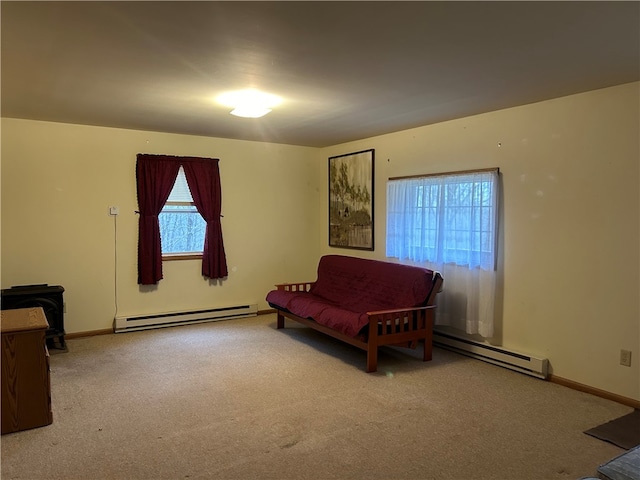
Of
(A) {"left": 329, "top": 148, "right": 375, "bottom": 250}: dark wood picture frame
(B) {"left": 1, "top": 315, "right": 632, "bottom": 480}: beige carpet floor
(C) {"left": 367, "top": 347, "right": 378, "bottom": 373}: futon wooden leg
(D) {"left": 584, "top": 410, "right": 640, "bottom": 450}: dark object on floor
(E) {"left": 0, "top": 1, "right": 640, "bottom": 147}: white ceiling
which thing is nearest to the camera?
(E) {"left": 0, "top": 1, "right": 640, "bottom": 147}: white ceiling

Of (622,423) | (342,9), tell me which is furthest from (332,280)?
(342,9)

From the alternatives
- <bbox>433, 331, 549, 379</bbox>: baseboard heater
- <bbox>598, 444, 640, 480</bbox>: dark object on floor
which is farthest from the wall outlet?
<bbox>598, 444, 640, 480</bbox>: dark object on floor

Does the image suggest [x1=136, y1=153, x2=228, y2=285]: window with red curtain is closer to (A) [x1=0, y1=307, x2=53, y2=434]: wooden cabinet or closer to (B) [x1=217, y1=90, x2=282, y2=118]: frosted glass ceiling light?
(B) [x1=217, y1=90, x2=282, y2=118]: frosted glass ceiling light

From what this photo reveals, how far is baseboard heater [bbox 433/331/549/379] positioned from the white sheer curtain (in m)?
0.14

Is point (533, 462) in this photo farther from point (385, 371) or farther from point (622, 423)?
point (385, 371)

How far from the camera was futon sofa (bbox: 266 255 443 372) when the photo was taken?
12.7 ft

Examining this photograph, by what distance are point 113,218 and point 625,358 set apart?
4792 mm

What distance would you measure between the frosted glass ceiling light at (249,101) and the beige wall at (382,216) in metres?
1.75

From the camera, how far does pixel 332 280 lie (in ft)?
16.8

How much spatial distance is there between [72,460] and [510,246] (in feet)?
11.4

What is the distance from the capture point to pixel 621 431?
280 centimetres

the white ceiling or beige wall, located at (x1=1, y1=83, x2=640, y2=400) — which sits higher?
the white ceiling

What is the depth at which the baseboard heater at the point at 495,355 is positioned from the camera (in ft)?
12.1

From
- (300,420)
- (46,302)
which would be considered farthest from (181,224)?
(300,420)
